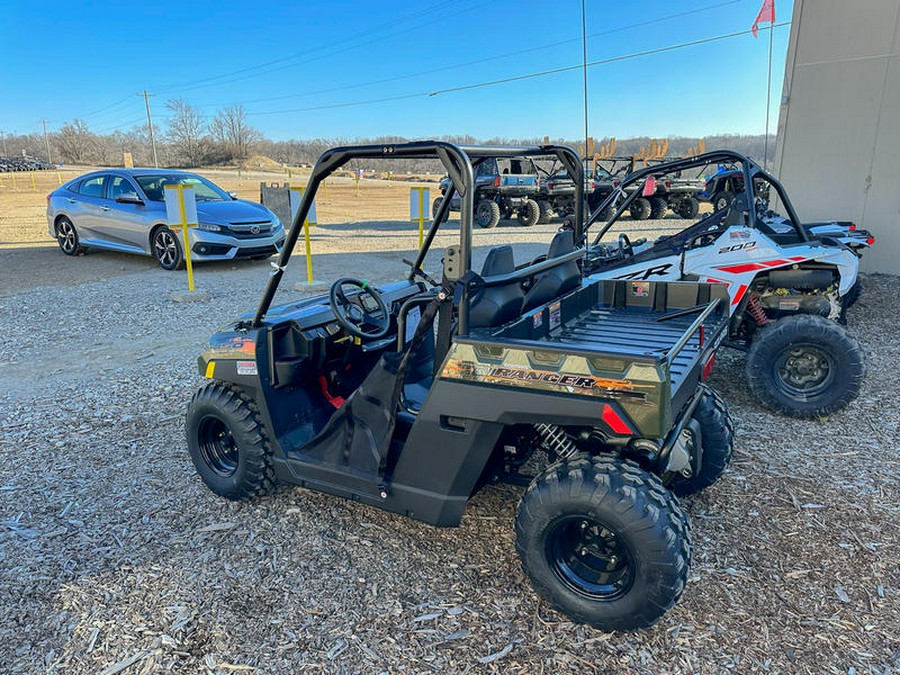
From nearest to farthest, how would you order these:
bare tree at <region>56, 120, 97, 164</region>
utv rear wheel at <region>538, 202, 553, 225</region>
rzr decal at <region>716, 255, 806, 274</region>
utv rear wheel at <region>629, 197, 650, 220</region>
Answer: rzr decal at <region>716, 255, 806, 274</region>, utv rear wheel at <region>538, 202, 553, 225</region>, utv rear wheel at <region>629, 197, 650, 220</region>, bare tree at <region>56, 120, 97, 164</region>

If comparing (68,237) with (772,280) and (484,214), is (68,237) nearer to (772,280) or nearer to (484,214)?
(484,214)

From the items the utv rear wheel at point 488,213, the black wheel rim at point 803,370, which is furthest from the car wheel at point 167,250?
the utv rear wheel at point 488,213

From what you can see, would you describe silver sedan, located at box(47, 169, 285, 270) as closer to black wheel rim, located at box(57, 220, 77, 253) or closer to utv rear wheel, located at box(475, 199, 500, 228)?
black wheel rim, located at box(57, 220, 77, 253)

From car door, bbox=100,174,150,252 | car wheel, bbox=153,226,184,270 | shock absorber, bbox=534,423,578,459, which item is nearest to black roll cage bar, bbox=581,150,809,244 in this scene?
shock absorber, bbox=534,423,578,459

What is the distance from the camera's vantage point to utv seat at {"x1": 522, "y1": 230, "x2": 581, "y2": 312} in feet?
10.1

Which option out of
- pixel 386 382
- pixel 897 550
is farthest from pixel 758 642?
pixel 386 382

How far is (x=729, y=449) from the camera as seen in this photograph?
3.32m

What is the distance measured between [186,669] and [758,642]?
211cm

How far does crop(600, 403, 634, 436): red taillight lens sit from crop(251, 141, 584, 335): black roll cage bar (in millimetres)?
604

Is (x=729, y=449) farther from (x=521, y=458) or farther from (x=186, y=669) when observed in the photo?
(x=186, y=669)

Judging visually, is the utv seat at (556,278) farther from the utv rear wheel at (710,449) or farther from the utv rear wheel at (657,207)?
the utv rear wheel at (657,207)

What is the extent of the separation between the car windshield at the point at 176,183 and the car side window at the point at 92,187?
0.84 meters

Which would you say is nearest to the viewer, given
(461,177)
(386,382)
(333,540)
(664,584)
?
(664,584)

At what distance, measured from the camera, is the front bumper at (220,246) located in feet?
32.3
